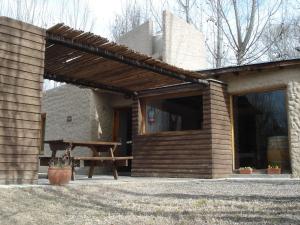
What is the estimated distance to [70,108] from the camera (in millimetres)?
14156

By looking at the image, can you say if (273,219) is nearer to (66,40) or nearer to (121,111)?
(66,40)

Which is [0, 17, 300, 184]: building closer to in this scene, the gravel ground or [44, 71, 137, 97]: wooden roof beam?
[44, 71, 137, 97]: wooden roof beam

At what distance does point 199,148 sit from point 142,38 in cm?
690

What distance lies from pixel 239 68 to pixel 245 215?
6.28m

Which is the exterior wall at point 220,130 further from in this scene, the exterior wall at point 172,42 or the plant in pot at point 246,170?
the exterior wall at point 172,42

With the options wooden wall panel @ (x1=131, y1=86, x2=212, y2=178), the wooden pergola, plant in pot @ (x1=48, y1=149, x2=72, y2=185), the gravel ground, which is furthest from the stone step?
plant in pot @ (x1=48, y1=149, x2=72, y2=185)

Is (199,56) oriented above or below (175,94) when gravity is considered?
above

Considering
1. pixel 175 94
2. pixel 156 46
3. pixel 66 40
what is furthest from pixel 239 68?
pixel 156 46

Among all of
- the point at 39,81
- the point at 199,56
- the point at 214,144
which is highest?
the point at 199,56

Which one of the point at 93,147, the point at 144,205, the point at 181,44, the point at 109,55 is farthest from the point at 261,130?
the point at 144,205

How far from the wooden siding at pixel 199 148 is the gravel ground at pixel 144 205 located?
3.04 metres

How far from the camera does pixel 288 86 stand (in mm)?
9695

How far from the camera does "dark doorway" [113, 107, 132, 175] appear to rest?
13.7 meters

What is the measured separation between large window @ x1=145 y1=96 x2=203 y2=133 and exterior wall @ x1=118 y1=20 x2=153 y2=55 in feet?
13.2
